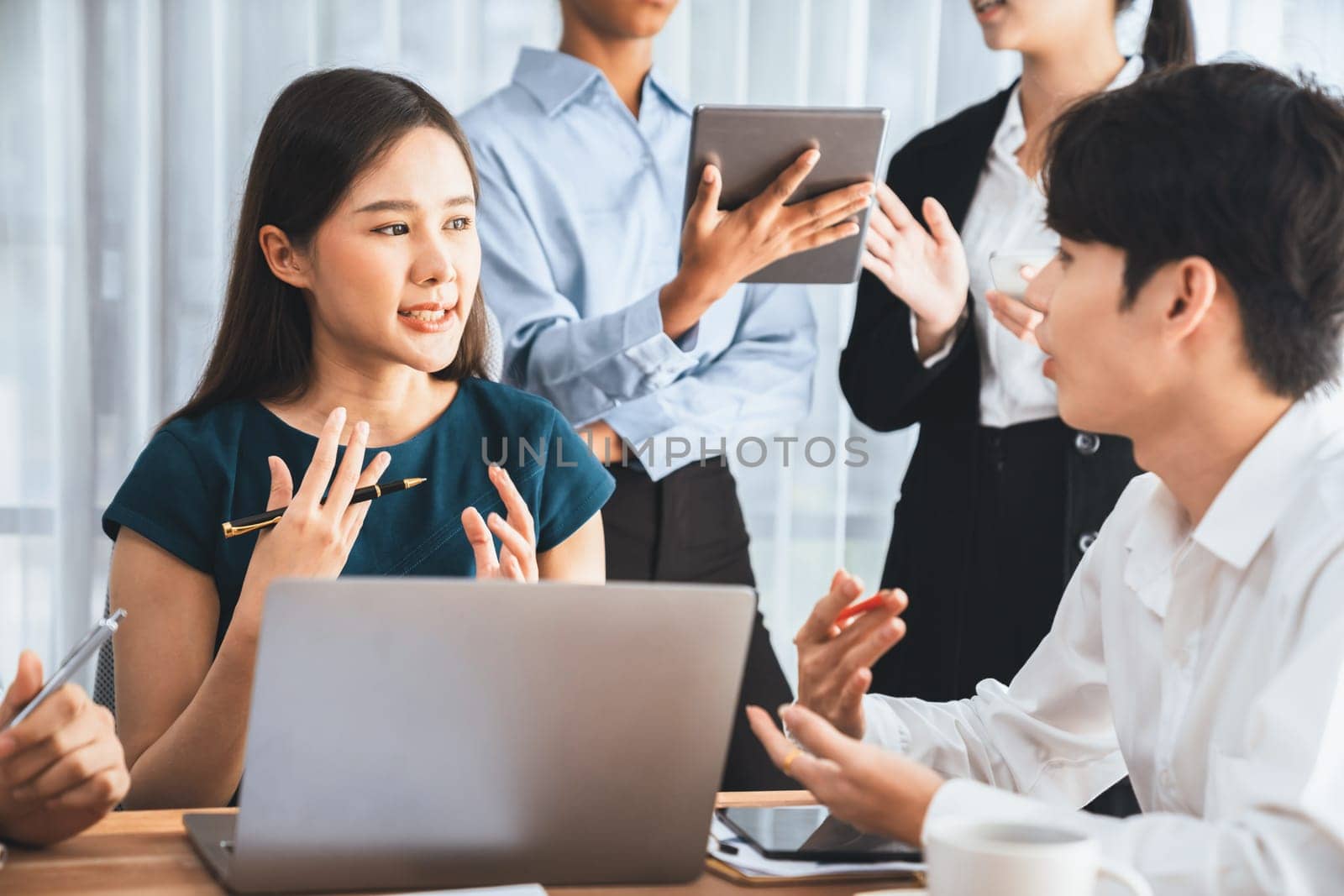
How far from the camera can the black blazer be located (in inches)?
79.4

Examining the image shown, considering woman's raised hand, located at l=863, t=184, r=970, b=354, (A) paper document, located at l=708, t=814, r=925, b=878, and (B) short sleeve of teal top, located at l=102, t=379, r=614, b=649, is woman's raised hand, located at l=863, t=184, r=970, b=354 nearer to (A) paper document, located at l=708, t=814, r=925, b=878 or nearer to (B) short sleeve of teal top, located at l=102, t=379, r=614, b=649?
(B) short sleeve of teal top, located at l=102, t=379, r=614, b=649

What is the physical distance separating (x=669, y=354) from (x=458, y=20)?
1121mm

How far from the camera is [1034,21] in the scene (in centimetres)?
204

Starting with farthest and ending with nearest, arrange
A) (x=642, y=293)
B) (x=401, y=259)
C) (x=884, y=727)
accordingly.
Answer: (x=642, y=293) < (x=401, y=259) < (x=884, y=727)

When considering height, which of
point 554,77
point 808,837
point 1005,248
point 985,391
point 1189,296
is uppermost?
point 554,77

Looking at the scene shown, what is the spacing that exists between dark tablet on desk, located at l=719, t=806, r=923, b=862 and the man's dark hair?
1.52 feet

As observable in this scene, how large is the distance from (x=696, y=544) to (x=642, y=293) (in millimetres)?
438

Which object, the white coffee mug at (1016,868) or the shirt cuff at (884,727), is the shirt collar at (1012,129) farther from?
A: the white coffee mug at (1016,868)

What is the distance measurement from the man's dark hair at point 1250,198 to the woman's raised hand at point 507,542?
620mm

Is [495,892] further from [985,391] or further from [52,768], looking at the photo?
[985,391]

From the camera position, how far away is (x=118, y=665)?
4.83 feet

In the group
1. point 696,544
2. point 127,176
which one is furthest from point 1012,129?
point 127,176

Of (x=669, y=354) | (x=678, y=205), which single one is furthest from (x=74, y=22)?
(x=669, y=354)

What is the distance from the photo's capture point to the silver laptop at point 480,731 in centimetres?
85
